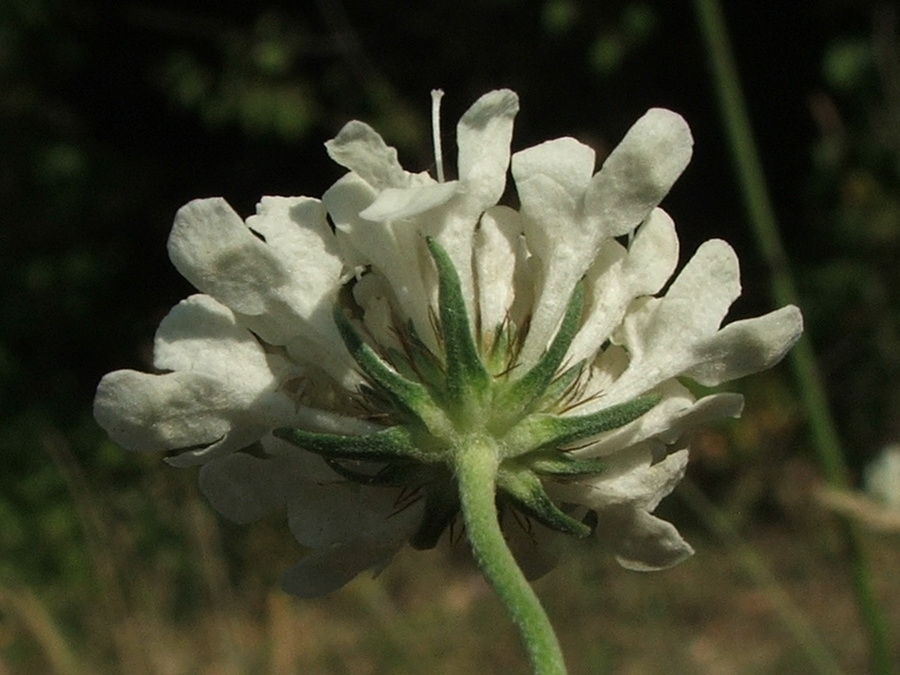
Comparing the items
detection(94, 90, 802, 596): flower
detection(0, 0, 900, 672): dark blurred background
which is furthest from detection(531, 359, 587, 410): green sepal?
detection(0, 0, 900, 672): dark blurred background

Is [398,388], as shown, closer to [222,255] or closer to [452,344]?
[452,344]

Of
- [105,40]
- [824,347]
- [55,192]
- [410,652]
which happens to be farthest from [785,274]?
[105,40]

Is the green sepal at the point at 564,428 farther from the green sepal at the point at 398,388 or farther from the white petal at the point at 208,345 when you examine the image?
the white petal at the point at 208,345

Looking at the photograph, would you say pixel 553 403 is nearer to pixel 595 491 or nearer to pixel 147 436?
pixel 595 491

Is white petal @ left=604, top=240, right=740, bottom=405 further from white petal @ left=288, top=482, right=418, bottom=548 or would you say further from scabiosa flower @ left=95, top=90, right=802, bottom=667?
white petal @ left=288, top=482, right=418, bottom=548

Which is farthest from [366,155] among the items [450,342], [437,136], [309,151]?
[309,151]

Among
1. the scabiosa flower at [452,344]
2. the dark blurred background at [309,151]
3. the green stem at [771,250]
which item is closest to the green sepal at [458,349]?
the scabiosa flower at [452,344]
